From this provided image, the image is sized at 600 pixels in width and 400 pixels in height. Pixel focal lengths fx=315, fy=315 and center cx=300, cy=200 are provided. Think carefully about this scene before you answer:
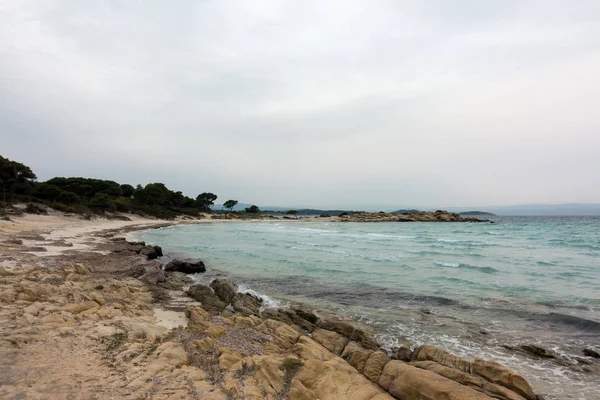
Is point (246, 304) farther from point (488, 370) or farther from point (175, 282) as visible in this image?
point (488, 370)

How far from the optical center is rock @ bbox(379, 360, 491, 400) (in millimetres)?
4871

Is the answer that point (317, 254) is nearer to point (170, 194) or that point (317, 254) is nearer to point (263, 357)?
point (263, 357)

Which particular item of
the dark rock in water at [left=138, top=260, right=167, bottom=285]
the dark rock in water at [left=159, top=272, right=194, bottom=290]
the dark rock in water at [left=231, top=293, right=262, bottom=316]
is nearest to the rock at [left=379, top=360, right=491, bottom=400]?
the dark rock in water at [left=231, top=293, right=262, bottom=316]

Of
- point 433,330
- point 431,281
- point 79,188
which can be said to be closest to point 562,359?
point 433,330

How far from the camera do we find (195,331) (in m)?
7.51

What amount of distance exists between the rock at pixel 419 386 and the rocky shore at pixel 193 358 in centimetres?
2

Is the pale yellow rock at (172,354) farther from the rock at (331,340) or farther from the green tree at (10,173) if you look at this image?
the green tree at (10,173)

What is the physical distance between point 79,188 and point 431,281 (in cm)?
7411

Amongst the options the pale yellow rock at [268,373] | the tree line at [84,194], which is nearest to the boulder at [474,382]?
the pale yellow rock at [268,373]

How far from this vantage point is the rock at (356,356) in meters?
6.48

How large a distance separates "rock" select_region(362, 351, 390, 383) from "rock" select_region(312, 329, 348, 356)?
95cm

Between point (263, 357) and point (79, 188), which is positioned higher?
point (79, 188)

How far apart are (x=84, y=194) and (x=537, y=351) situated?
79031mm

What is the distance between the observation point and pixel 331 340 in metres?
7.68
